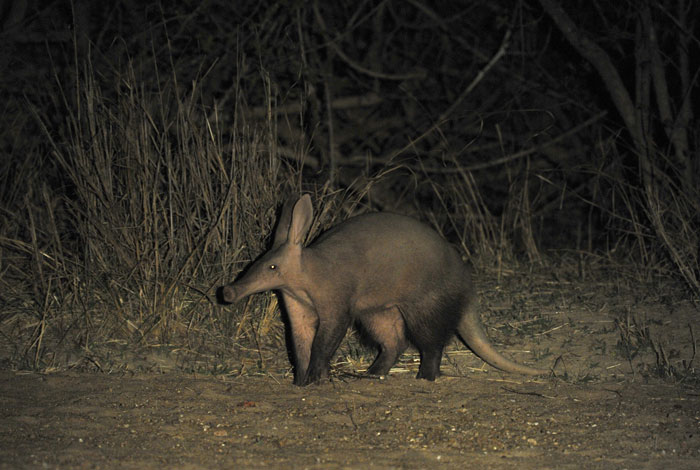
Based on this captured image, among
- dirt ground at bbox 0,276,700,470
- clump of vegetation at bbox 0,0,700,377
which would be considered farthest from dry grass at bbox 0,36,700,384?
dirt ground at bbox 0,276,700,470

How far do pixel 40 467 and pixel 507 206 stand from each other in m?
5.00

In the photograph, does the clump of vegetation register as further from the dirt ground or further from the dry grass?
the dirt ground

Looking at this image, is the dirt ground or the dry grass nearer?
the dirt ground

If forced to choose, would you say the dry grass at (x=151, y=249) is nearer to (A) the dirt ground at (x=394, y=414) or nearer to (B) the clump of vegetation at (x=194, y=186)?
(B) the clump of vegetation at (x=194, y=186)

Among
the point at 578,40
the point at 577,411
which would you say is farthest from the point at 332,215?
the point at 578,40

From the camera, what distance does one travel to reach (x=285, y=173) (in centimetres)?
519

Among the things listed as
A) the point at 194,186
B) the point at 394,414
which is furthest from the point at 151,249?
the point at 394,414

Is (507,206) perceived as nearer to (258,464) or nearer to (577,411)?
(577,411)

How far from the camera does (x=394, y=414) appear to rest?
143 inches

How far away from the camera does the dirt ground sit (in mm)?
3068

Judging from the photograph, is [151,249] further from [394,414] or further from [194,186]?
[394,414]

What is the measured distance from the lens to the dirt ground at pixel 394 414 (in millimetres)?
3068

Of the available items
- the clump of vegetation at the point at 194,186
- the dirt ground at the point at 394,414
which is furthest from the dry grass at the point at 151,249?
the dirt ground at the point at 394,414

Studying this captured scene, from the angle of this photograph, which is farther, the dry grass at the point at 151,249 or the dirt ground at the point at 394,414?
the dry grass at the point at 151,249
